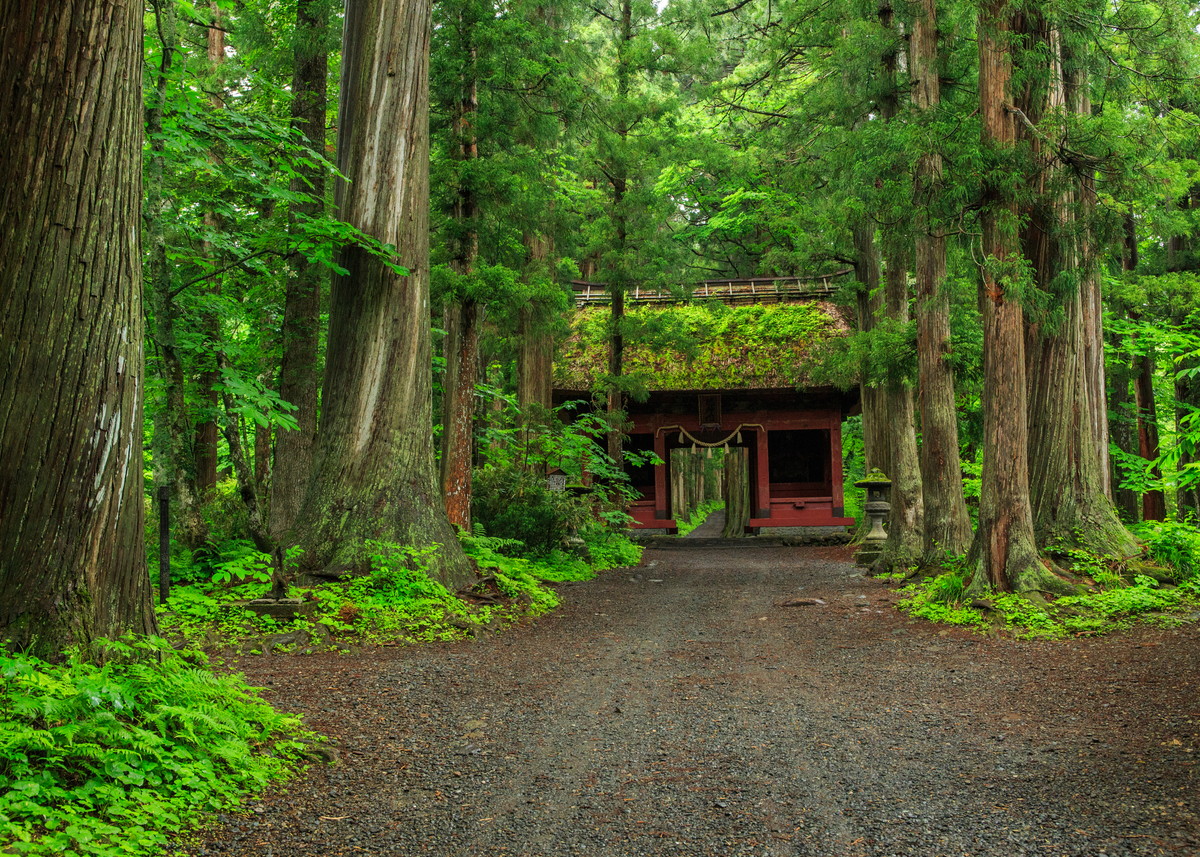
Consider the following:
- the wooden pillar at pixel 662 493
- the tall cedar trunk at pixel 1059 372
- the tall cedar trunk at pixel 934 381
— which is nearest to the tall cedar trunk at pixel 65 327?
the tall cedar trunk at pixel 1059 372

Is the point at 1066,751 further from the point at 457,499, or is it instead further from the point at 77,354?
the point at 457,499

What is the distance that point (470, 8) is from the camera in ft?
33.6

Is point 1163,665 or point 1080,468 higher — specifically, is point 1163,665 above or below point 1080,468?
below

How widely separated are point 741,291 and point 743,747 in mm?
18981

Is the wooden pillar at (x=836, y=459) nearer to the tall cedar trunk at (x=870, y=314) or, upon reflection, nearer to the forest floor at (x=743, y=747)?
the tall cedar trunk at (x=870, y=314)

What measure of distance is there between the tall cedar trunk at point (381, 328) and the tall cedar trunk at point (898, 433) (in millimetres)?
6502

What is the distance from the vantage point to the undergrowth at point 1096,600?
7.02 metres

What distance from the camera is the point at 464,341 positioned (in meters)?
11.0

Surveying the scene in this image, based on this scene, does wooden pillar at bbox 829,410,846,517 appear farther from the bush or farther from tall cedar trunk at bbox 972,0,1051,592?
tall cedar trunk at bbox 972,0,1051,592

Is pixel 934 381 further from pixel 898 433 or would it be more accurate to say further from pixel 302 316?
pixel 302 316

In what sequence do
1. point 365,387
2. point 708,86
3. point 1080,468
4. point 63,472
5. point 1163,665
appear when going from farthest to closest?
point 708,86 < point 1080,468 < point 365,387 < point 1163,665 < point 63,472

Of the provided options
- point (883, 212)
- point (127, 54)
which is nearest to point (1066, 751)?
point (127, 54)

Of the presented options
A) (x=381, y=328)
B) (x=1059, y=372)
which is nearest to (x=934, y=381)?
(x=1059, y=372)

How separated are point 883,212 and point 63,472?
7790 mm
